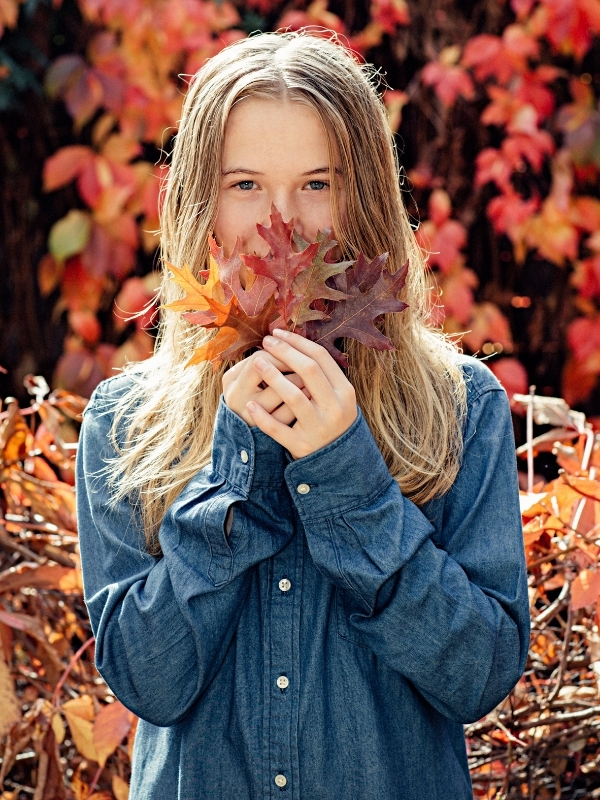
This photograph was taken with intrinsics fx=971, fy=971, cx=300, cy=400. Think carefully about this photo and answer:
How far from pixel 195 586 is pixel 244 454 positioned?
0.64 feet

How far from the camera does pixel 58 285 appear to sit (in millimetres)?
3346

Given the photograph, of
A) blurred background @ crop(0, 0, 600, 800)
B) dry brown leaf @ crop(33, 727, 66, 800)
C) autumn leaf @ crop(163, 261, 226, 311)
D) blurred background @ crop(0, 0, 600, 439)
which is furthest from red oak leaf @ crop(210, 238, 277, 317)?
blurred background @ crop(0, 0, 600, 439)

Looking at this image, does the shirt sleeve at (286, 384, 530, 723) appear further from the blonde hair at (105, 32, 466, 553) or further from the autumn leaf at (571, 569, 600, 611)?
the autumn leaf at (571, 569, 600, 611)

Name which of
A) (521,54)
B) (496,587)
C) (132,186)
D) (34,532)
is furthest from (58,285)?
(496,587)

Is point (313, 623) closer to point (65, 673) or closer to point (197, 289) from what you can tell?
point (197, 289)

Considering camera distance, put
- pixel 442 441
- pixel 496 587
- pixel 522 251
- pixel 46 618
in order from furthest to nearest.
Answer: pixel 522 251
pixel 46 618
pixel 442 441
pixel 496 587

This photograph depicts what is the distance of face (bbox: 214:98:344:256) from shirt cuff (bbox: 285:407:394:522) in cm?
35

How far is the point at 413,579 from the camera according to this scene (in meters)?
1.30

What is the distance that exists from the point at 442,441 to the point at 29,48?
2.27 m

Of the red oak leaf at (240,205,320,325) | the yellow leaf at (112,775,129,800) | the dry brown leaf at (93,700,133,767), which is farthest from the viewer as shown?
the yellow leaf at (112,775,129,800)

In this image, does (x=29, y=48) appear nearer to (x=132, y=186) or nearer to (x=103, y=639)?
(x=132, y=186)

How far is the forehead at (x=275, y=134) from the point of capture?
4.80ft

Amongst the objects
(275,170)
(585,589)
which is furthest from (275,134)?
(585,589)

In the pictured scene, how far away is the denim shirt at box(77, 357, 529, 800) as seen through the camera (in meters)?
1.30
